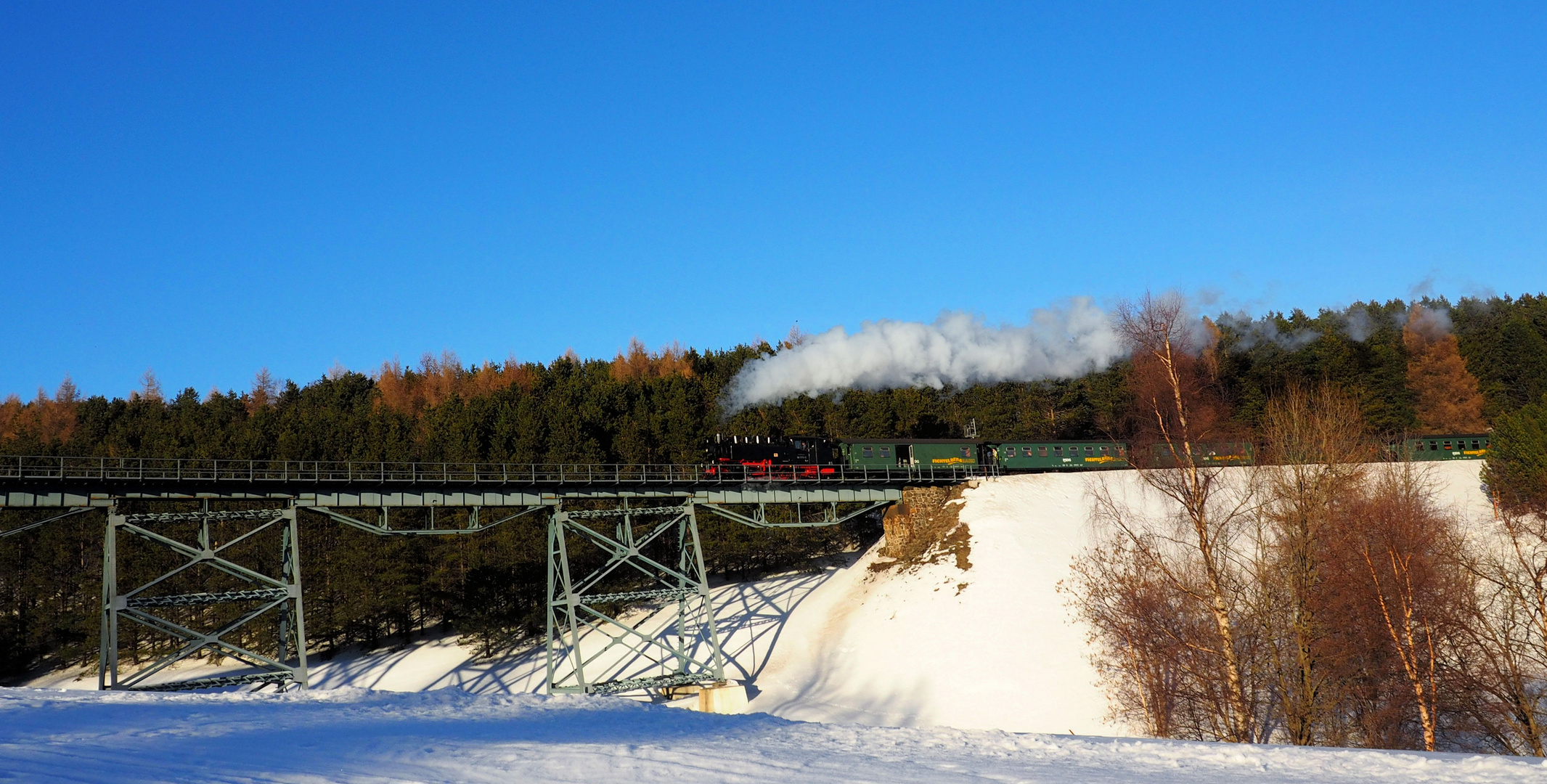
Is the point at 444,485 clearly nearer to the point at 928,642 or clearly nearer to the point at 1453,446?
the point at 928,642

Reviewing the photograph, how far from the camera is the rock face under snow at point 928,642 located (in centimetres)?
3225

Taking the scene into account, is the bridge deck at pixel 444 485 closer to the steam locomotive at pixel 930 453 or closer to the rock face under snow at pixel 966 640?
the steam locomotive at pixel 930 453

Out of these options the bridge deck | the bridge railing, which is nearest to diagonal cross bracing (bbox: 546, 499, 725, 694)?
the bridge deck

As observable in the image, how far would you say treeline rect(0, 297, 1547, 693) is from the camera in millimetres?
49375

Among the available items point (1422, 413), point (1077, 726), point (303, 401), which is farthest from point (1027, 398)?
point (303, 401)

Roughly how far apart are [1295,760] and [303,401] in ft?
347

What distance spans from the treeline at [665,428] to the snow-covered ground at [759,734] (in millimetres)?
14153

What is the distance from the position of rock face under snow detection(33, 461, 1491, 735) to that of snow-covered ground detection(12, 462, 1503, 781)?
0.12 m

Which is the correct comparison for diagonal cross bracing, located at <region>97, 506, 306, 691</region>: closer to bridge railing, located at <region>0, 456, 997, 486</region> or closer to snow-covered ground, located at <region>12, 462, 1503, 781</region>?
bridge railing, located at <region>0, 456, 997, 486</region>

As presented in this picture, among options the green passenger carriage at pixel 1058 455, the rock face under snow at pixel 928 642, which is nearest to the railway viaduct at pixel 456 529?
the green passenger carriage at pixel 1058 455

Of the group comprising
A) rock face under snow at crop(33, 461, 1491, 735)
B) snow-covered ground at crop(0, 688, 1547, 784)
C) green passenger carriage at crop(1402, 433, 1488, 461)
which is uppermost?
green passenger carriage at crop(1402, 433, 1488, 461)

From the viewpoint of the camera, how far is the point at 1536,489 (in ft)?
115

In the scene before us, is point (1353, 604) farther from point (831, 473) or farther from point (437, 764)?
point (831, 473)

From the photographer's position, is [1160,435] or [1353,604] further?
[1160,435]
